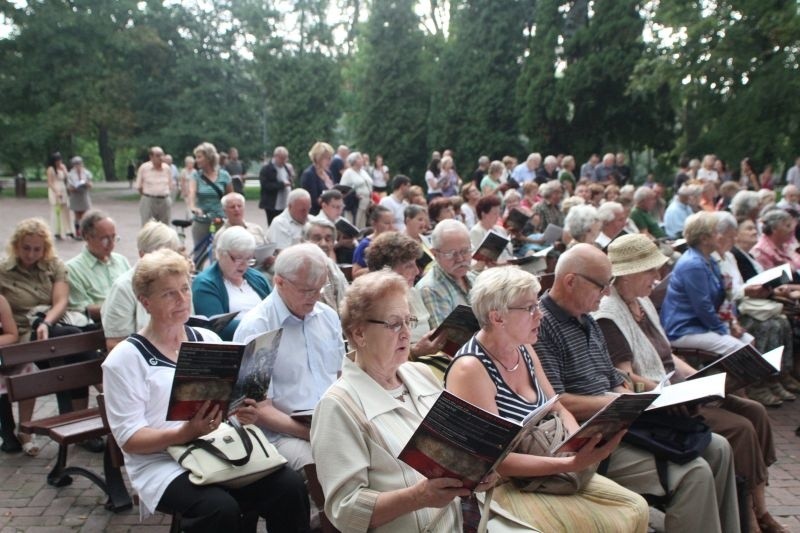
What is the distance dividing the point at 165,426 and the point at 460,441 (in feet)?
5.66

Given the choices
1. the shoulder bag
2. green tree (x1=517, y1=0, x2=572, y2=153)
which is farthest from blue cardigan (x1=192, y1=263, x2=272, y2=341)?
green tree (x1=517, y1=0, x2=572, y2=153)

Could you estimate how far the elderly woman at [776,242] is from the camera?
7.62 meters

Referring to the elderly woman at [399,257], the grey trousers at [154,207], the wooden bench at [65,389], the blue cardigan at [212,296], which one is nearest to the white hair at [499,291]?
the elderly woman at [399,257]

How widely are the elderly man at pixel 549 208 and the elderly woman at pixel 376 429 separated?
8316 mm

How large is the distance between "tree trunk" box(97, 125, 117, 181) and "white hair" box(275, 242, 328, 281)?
33.5 meters

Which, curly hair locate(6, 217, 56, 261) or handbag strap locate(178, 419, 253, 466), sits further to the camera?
curly hair locate(6, 217, 56, 261)

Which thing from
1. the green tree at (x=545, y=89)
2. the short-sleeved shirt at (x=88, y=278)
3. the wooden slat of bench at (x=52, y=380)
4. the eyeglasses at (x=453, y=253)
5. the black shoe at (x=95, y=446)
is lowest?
the black shoe at (x=95, y=446)

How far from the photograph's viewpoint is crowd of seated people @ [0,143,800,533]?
118 inches

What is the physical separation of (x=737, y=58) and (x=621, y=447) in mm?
16363

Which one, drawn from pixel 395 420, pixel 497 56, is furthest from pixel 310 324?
pixel 497 56

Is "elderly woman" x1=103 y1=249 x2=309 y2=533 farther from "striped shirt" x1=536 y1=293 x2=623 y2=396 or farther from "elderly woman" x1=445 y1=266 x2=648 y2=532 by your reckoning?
"striped shirt" x1=536 y1=293 x2=623 y2=396

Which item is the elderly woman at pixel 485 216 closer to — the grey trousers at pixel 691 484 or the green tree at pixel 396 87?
the grey trousers at pixel 691 484

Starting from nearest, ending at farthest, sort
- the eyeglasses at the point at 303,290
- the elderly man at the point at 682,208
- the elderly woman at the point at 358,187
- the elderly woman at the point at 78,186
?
the eyeglasses at the point at 303,290
the elderly man at the point at 682,208
the elderly woman at the point at 358,187
the elderly woman at the point at 78,186

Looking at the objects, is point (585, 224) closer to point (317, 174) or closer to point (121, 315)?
point (121, 315)
